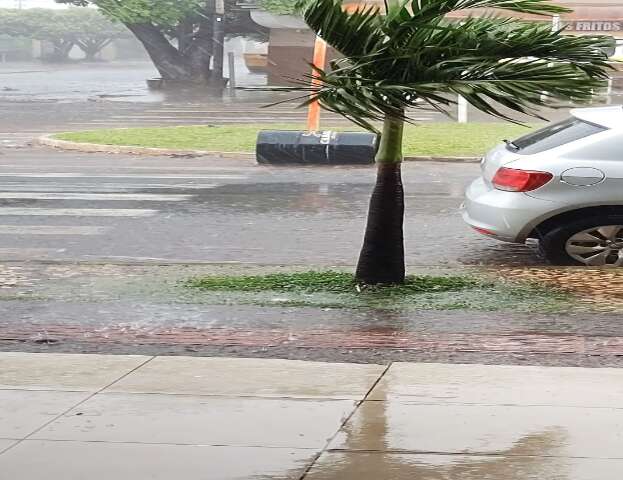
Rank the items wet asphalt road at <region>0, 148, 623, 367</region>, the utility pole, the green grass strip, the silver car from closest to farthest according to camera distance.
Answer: wet asphalt road at <region>0, 148, 623, 367</region> → the green grass strip → the silver car → the utility pole

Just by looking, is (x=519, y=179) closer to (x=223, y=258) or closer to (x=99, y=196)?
(x=223, y=258)

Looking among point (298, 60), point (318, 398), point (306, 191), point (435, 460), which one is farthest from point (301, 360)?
point (298, 60)

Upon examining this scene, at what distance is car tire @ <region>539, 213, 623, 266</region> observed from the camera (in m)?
9.75

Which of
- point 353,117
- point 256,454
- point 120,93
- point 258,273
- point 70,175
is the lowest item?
point 120,93

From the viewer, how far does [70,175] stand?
16984 millimetres

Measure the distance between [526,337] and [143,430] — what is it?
9.88 feet

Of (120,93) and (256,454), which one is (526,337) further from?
(120,93)

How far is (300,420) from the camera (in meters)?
5.69

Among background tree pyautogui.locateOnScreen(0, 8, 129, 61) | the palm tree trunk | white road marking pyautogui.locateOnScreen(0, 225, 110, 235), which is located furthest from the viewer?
background tree pyautogui.locateOnScreen(0, 8, 129, 61)

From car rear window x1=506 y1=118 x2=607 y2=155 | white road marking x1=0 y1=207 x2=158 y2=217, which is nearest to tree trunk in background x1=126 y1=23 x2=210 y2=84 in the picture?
white road marking x1=0 y1=207 x2=158 y2=217

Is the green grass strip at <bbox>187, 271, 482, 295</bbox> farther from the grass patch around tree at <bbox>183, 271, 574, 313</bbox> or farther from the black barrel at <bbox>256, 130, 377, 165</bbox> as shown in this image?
the black barrel at <bbox>256, 130, 377, 165</bbox>

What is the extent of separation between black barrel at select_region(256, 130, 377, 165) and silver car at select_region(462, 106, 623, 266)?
794cm

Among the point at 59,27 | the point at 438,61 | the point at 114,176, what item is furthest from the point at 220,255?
the point at 59,27

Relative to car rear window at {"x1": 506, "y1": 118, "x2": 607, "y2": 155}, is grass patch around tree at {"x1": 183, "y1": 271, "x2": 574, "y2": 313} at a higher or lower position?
lower
